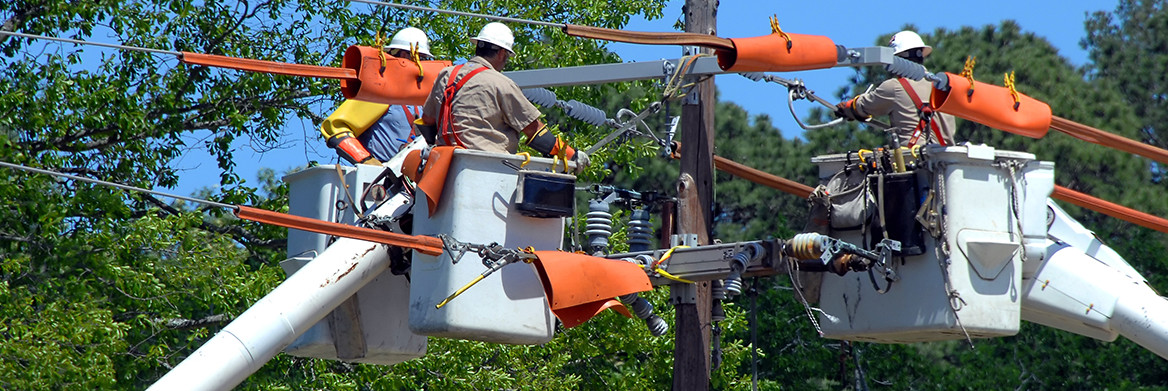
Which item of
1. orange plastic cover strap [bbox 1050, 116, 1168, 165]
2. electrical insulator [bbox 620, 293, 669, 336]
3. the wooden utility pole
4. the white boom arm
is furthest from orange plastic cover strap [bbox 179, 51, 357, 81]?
orange plastic cover strap [bbox 1050, 116, 1168, 165]

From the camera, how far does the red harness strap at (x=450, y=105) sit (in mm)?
9492

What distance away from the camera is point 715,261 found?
10039 mm

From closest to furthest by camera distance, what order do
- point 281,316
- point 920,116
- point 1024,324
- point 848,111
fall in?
1. point 281,316
2. point 920,116
3. point 848,111
4. point 1024,324

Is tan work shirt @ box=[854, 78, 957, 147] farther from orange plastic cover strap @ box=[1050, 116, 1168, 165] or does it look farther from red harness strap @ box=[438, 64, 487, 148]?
red harness strap @ box=[438, 64, 487, 148]

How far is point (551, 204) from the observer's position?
919 centimetres

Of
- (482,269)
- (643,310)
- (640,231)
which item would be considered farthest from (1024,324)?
(482,269)

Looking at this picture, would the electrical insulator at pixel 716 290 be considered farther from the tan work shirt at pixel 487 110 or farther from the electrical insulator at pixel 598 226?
the tan work shirt at pixel 487 110

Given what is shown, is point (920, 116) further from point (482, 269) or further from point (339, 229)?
point (339, 229)

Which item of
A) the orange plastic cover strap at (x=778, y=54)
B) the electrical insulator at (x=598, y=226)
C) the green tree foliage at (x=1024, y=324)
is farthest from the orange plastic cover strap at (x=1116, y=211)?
the green tree foliage at (x=1024, y=324)

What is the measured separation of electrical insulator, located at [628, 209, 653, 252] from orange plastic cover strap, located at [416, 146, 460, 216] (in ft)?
6.29

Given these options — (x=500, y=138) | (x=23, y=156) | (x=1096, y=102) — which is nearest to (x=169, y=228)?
(x=23, y=156)

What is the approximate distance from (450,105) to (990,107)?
10.7ft

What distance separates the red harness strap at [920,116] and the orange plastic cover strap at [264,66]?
10.7 feet

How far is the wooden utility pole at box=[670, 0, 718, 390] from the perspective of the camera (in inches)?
430
